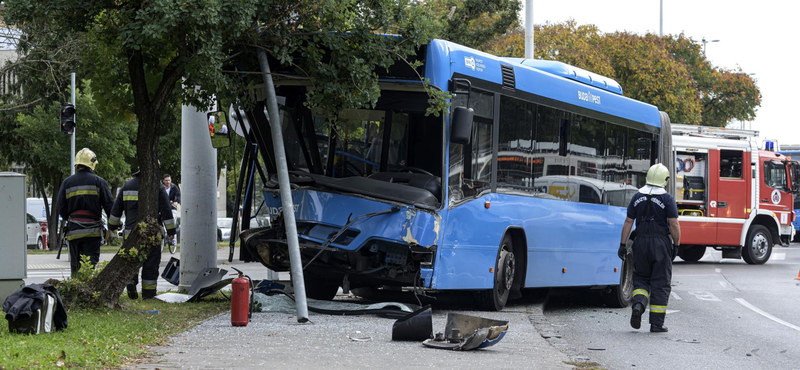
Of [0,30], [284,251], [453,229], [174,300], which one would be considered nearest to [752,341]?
[453,229]

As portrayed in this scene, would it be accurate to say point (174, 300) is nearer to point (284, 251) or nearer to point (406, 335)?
point (284, 251)

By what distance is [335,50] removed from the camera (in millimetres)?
10016

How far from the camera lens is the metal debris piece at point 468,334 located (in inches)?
323

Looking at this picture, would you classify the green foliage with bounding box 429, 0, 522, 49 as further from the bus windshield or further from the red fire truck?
the bus windshield

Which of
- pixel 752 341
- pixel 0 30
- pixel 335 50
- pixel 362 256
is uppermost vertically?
pixel 0 30

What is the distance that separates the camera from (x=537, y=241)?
40.1 ft

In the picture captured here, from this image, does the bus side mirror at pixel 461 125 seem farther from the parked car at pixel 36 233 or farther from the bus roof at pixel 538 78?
the parked car at pixel 36 233

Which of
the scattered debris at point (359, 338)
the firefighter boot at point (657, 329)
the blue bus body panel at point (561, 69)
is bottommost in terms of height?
the firefighter boot at point (657, 329)

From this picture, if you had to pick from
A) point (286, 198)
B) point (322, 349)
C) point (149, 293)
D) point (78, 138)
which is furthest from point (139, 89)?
point (78, 138)

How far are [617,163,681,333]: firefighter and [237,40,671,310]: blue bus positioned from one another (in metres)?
1.48

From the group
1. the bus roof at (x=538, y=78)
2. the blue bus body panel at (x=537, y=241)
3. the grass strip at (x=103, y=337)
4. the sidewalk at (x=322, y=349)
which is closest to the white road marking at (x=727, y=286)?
the bus roof at (x=538, y=78)

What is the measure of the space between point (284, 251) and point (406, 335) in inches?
109

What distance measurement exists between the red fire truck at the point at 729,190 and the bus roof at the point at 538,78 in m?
8.29

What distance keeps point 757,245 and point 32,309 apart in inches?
815
